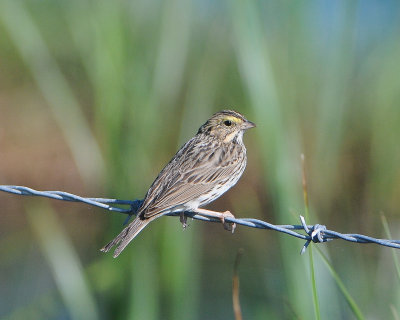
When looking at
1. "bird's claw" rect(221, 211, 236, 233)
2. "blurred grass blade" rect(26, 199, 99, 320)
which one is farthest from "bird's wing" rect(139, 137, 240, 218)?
Answer: "blurred grass blade" rect(26, 199, 99, 320)

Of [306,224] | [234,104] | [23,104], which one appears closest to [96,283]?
[306,224]

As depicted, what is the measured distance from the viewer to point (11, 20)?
6.69 m

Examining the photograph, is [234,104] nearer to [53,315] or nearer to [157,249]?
[53,315]

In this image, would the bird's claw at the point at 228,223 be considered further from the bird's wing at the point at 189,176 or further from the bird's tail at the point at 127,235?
the bird's tail at the point at 127,235

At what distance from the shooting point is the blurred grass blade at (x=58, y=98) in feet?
20.2

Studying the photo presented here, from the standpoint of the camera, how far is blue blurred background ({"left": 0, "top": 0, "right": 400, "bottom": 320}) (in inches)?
206

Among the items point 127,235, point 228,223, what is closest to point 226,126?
point 228,223

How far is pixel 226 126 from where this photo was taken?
21.3 feet

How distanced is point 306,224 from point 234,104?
5.85 meters

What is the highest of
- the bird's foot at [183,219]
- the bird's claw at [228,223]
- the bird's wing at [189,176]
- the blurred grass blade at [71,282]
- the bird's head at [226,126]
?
the bird's head at [226,126]

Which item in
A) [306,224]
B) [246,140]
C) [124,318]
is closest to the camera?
[306,224]

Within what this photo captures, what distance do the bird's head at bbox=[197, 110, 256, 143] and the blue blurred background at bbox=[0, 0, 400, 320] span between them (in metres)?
0.12

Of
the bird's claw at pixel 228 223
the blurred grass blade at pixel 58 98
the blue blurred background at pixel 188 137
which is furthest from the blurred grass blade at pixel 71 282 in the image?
the bird's claw at pixel 228 223

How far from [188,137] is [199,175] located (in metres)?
1.01
